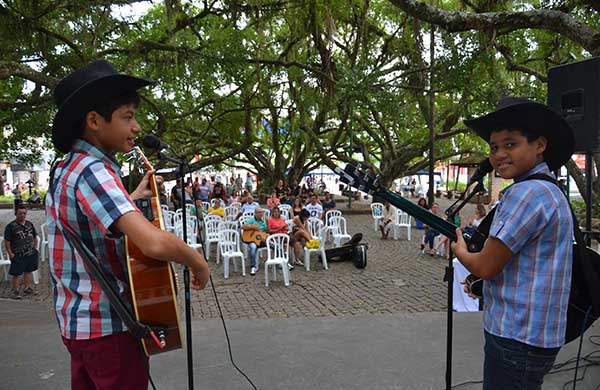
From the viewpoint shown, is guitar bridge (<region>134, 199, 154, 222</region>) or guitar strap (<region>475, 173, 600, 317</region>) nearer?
guitar strap (<region>475, 173, 600, 317</region>)

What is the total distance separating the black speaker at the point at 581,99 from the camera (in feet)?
10.7

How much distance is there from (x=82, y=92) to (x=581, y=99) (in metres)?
3.47

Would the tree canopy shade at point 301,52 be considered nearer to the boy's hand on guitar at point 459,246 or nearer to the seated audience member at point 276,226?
the seated audience member at point 276,226

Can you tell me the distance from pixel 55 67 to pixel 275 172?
44.7ft

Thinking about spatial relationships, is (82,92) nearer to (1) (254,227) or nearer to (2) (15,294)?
(2) (15,294)

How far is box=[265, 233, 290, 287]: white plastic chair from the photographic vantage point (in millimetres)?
7020

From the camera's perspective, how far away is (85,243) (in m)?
1.52

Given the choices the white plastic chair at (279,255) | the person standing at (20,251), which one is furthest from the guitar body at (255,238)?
the person standing at (20,251)

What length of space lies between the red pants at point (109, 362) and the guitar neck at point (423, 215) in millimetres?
1329

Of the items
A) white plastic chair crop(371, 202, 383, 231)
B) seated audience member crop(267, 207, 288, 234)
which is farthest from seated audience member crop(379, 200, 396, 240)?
seated audience member crop(267, 207, 288, 234)

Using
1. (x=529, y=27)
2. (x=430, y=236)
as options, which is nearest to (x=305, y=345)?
(x=529, y=27)

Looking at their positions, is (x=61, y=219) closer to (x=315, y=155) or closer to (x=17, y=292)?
(x=17, y=292)

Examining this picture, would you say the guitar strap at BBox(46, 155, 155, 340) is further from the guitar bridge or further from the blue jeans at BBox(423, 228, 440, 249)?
the blue jeans at BBox(423, 228, 440, 249)

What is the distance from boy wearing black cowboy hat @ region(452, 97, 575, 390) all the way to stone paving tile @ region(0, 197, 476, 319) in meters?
3.68
